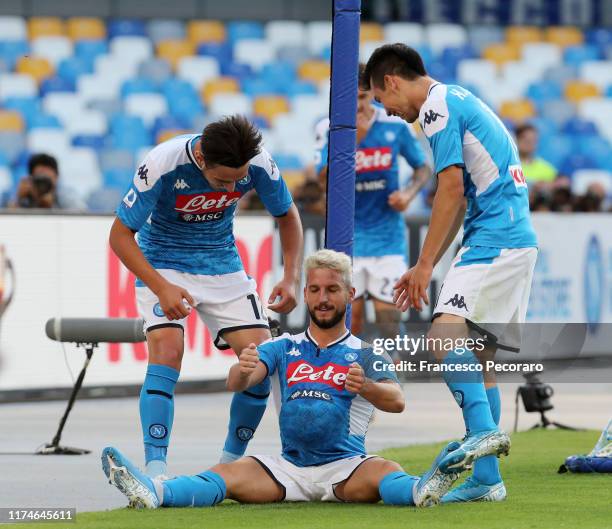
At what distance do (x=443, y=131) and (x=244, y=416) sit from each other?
1906 millimetres

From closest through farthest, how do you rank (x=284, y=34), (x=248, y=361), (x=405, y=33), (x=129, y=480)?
1. (x=129, y=480)
2. (x=248, y=361)
3. (x=284, y=34)
4. (x=405, y=33)

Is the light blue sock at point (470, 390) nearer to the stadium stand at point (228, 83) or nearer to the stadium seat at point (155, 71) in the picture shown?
the stadium stand at point (228, 83)

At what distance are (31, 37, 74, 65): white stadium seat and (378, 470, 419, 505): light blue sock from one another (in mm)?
18613

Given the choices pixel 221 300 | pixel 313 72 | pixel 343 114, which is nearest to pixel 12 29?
pixel 313 72

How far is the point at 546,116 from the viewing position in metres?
26.4

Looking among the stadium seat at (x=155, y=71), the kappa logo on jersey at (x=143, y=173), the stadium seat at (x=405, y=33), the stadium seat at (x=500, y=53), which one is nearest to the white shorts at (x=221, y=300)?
the kappa logo on jersey at (x=143, y=173)

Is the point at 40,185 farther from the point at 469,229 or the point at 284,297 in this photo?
the point at 469,229

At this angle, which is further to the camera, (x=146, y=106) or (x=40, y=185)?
(x=146, y=106)

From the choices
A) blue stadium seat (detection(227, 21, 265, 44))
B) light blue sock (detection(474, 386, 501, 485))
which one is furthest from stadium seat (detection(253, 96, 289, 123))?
light blue sock (detection(474, 386, 501, 485))

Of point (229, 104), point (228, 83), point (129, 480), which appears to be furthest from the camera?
point (228, 83)

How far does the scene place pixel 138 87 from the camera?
960 inches

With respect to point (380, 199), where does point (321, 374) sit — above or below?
below

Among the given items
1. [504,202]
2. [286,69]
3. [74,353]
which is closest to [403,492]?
[504,202]

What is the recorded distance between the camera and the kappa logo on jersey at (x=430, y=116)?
6.98 m
